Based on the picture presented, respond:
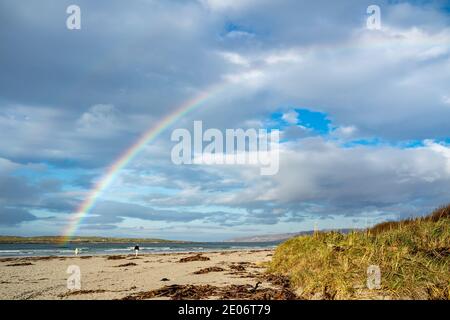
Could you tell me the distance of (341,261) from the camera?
11.9m

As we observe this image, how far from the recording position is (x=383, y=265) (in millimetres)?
11008

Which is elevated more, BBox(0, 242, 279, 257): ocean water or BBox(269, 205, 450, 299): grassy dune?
BBox(269, 205, 450, 299): grassy dune

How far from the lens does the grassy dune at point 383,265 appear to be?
983cm

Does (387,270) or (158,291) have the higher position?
(387,270)

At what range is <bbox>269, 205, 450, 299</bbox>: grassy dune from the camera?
32.2ft

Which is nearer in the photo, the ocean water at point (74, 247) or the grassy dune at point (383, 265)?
the grassy dune at point (383, 265)

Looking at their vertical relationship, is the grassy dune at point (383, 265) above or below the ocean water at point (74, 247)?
above

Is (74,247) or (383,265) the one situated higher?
(383,265)

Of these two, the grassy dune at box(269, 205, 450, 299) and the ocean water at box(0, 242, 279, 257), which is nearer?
the grassy dune at box(269, 205, 450, 299)

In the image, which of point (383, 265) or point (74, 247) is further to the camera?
point (74, 247)

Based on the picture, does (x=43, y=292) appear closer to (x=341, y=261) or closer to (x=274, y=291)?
(x=274, y=291)
